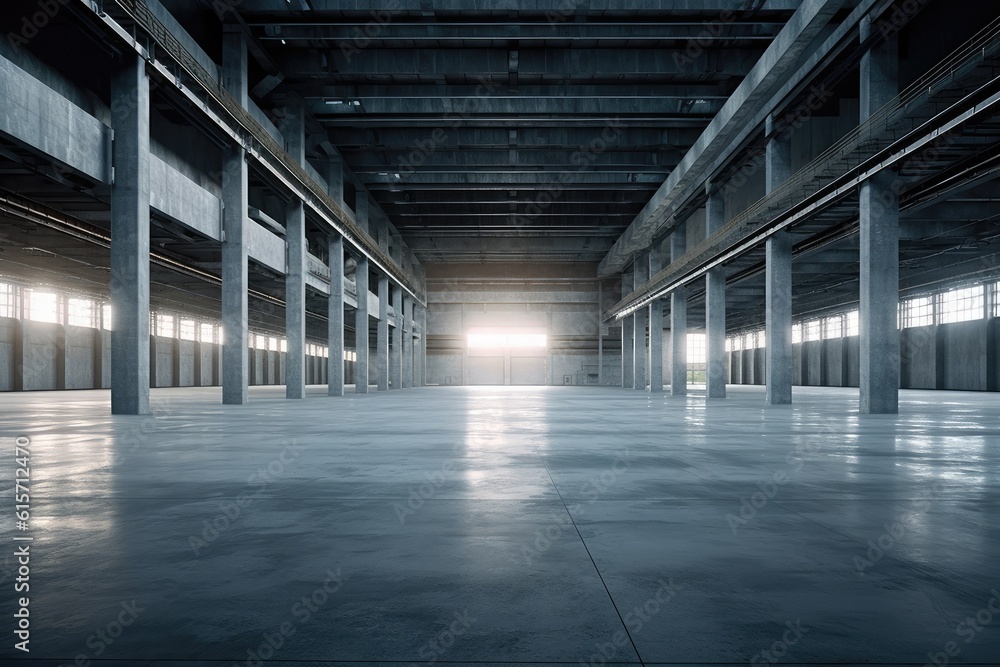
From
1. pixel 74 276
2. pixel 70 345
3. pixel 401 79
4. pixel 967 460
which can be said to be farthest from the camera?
pixel 70 345

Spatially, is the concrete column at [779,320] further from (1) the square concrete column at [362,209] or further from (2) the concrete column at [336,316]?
(1) the square concrete column at [362,209]

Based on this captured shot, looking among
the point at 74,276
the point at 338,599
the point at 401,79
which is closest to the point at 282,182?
the point at 401,79

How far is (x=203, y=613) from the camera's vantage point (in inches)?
124

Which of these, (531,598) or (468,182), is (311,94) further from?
(531,598)

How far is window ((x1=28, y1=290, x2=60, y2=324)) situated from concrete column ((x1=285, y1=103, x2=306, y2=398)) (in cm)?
2146

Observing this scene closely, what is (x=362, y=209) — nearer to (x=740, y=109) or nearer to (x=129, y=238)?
(x=740, y=109)

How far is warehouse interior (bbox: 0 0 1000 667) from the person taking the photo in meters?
3.24

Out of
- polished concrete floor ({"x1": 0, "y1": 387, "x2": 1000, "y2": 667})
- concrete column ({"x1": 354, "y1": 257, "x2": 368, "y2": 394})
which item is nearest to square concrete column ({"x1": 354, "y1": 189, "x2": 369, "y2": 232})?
concrete column ({"x1": 354, "y1": 257, "x2": 368, "y2": 394})

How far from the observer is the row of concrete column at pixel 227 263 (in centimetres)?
1705

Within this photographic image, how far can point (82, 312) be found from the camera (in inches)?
1796

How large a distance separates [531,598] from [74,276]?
4051 centimetres

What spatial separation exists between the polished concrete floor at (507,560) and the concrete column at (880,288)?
11560 mm

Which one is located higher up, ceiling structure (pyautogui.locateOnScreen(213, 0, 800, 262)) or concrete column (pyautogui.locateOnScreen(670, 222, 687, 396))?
ceiling structure (pyautogui.locateOnScreen(213, 0, 800, 262))

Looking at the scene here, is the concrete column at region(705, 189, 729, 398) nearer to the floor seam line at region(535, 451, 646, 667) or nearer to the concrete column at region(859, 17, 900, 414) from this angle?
the concrete column at region(859, 17, 900, 414)
